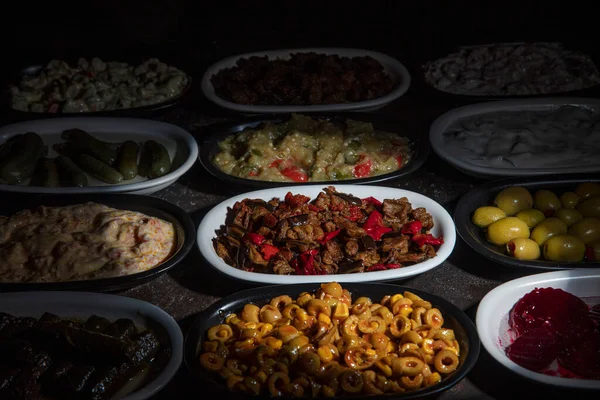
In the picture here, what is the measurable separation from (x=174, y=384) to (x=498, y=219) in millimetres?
2164

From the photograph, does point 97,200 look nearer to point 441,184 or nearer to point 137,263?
point 137,263

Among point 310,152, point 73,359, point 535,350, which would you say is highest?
point 310,152

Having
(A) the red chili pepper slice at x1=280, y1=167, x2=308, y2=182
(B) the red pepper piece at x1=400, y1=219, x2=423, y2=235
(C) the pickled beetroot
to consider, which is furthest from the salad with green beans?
(C) the pickled beetroot

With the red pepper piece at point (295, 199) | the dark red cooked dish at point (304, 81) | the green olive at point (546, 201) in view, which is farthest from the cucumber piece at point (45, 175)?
the green olive at point (546, 201)

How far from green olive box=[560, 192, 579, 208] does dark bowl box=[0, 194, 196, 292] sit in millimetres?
2324

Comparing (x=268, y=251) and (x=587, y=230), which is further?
(x=587, y=230)

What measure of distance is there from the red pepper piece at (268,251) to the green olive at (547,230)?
1552mm

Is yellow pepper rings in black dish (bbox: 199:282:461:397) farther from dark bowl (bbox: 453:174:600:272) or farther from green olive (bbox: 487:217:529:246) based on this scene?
green olive (bbox: 487:217:529:246)

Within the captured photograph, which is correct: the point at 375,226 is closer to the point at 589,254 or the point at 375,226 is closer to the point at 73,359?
the point at 589,254

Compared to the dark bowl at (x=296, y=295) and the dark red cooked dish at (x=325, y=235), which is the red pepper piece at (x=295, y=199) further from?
the dark bowl at (x=296, y=295)

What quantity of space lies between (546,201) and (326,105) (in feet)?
6.06

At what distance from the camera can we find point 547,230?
153 inches

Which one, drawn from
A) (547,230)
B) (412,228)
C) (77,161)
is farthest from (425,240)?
(77,161)

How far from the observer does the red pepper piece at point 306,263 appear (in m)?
3.62
